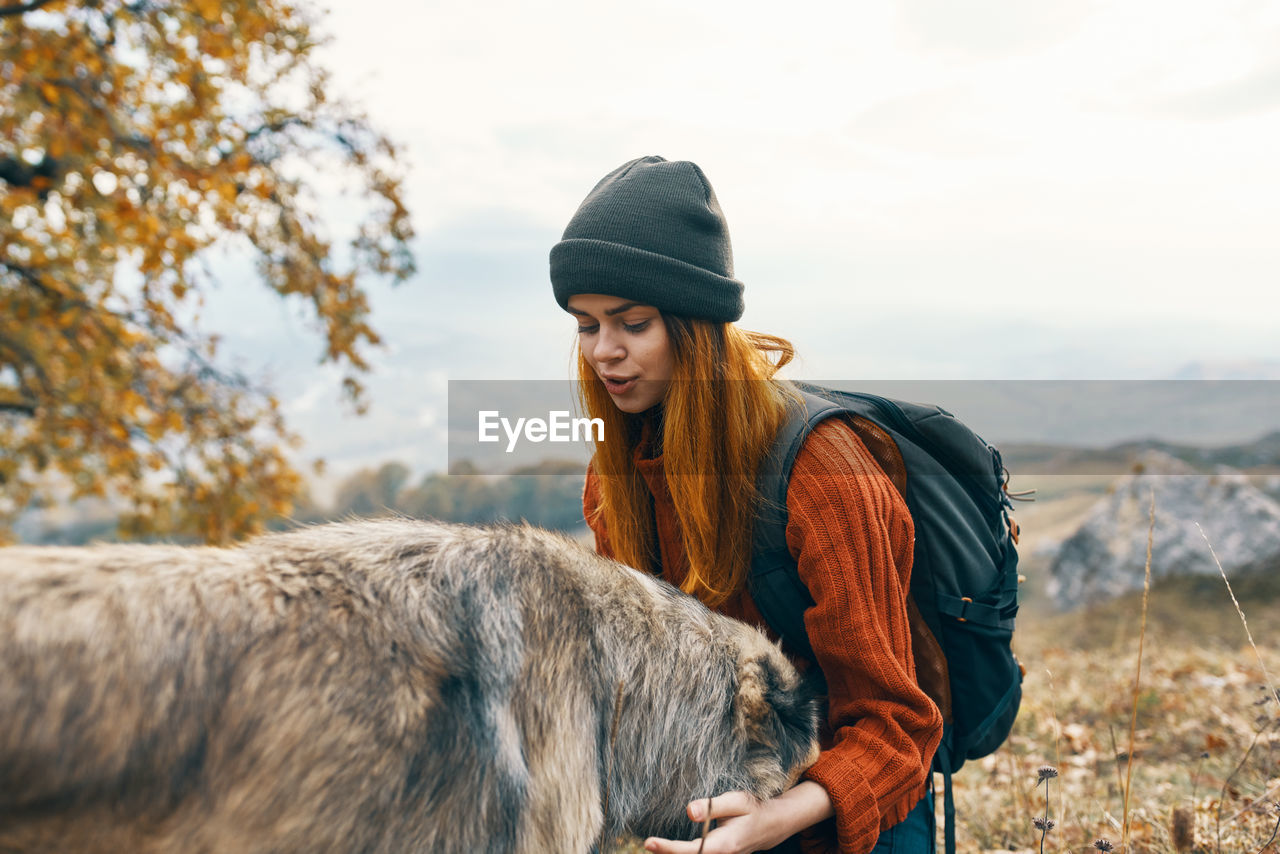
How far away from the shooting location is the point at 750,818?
73.6 inches

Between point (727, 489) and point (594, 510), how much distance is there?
887 millimetres

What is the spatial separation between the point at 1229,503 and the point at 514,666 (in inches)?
438

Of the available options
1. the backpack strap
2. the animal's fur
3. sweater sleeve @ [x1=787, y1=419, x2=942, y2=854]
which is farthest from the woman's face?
the animal's fur

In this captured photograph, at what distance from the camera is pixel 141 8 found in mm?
6828

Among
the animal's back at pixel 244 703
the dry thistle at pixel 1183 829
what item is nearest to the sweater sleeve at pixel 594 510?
the animal's back at pixel 244 703

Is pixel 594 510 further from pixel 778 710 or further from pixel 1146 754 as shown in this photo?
pixel 1146 754

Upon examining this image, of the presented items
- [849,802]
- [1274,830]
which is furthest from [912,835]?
[1274,830]

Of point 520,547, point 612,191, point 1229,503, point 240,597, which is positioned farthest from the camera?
point 1229,503

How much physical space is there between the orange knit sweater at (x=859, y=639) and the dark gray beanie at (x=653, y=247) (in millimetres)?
567

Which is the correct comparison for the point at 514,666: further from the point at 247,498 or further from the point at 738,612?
the point at 247,498

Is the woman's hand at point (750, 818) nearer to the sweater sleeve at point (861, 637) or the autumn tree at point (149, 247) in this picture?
the sweater sleeve at point (861, 637)

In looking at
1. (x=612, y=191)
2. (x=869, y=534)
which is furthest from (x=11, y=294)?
(x=869, y=534)

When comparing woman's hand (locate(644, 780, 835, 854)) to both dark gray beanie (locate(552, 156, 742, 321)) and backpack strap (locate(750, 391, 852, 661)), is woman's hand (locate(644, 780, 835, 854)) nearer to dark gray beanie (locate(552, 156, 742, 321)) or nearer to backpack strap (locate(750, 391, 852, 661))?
backpack strap (locate(750, 391, 852, 661))

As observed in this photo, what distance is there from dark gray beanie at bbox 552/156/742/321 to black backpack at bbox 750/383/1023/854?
0.46m
